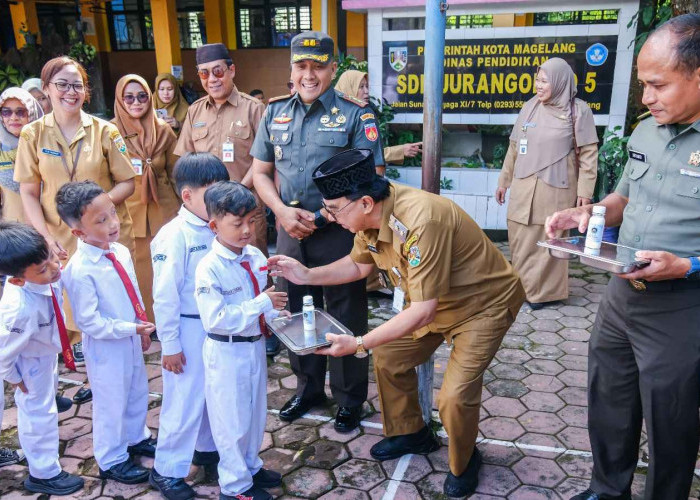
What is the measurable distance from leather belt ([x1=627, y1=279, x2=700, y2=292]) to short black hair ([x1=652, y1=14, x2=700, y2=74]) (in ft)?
2.49

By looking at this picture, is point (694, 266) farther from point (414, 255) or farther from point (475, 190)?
point (475, 190)

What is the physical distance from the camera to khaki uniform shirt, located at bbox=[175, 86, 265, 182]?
13.9ft

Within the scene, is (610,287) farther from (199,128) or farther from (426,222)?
(199,128)

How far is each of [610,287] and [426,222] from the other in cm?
86

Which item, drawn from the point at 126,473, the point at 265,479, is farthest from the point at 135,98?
the point at 265,479

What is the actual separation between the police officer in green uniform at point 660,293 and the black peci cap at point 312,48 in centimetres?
153

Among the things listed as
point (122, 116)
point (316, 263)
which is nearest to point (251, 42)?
point (122, 116)

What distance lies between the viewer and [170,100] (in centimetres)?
559

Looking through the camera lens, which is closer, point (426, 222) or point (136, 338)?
point (426, 222)

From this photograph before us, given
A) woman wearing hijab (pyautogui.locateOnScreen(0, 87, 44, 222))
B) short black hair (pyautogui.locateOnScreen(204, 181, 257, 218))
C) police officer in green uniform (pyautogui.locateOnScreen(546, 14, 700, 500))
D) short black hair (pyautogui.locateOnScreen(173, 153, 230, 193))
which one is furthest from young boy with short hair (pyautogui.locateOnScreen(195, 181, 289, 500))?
woman wearing hijab (pyautogui.locateOnScreen(0, 87, 44, 222))

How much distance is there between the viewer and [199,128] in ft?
14.1

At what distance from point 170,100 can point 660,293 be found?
4.75 m

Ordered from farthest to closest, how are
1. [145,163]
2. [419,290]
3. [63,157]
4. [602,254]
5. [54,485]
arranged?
[145,163] < [63,157] < [54,485] < [419,290] < [602,254]

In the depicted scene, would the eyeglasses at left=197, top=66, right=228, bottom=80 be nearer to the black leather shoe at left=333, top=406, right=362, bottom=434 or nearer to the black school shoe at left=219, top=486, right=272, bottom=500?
the black leather shoe at left=333, top=406, right=362, bottom=434
